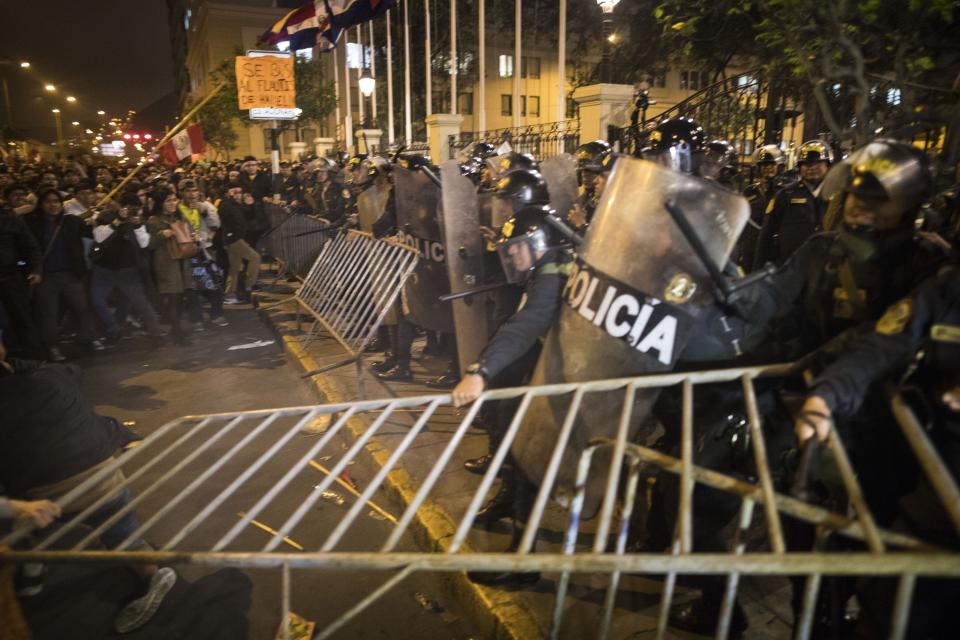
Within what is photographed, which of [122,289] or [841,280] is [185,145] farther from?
[841,280]

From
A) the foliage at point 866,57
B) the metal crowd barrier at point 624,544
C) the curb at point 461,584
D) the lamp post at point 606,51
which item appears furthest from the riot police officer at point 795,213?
the lamp post at point 606,51

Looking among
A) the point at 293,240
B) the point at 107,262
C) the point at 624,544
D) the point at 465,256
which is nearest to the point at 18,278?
the point at 107,262

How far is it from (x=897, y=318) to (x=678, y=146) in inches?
92.2

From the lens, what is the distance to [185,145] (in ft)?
50.9

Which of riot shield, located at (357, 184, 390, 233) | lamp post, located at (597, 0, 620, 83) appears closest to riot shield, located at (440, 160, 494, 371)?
riot shield, located at (357, 184, 390, 233)

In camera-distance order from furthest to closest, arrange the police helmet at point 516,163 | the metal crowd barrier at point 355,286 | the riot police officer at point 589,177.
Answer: the metal crowd barrier at point 355,286
the riot police officer at point 589,177
the police helmet at point 516,163

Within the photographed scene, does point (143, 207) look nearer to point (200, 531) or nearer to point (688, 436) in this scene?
point (200, 531)

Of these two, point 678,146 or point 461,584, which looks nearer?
point 461,584

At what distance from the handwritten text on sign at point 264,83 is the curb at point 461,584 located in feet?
36.9

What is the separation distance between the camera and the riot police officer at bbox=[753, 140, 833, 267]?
570 centimetres

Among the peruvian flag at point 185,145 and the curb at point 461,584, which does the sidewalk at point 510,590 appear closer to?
the curb at point 461,584

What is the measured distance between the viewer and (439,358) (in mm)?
7293

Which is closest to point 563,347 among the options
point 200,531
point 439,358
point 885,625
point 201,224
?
point 885,625

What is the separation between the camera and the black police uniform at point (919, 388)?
199 centimetres
